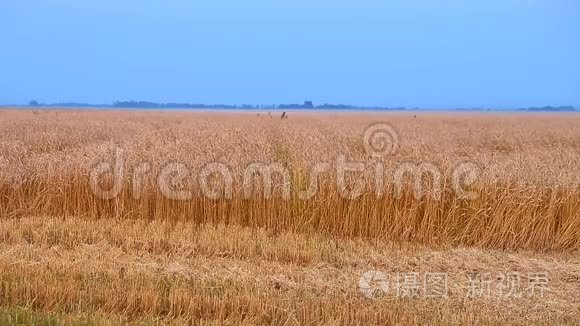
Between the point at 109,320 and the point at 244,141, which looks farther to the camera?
the point at 244,141

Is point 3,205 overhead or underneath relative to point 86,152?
underneath

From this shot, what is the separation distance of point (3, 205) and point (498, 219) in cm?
675

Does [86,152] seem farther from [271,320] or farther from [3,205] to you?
[271,320]

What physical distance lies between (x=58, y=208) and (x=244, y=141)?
381cm

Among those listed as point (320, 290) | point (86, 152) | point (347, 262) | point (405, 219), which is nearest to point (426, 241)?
point (405, 219)

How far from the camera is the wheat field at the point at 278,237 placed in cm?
466

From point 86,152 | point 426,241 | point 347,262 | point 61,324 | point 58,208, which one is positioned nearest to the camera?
point 61,324

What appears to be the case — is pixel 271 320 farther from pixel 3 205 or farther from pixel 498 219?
pixel 3 205

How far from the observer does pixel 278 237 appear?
22.4 ft

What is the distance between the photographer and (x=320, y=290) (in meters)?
5.23

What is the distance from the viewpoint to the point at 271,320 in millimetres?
4527

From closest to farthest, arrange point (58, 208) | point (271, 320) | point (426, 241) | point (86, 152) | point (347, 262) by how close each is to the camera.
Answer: point (271, 320) → point (347, 262) → point (426, 241) → point (58, 208) → point (86, 152)

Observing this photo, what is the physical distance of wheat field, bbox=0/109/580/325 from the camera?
4.66 metres

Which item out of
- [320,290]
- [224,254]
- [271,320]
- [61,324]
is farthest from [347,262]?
[61,324]
